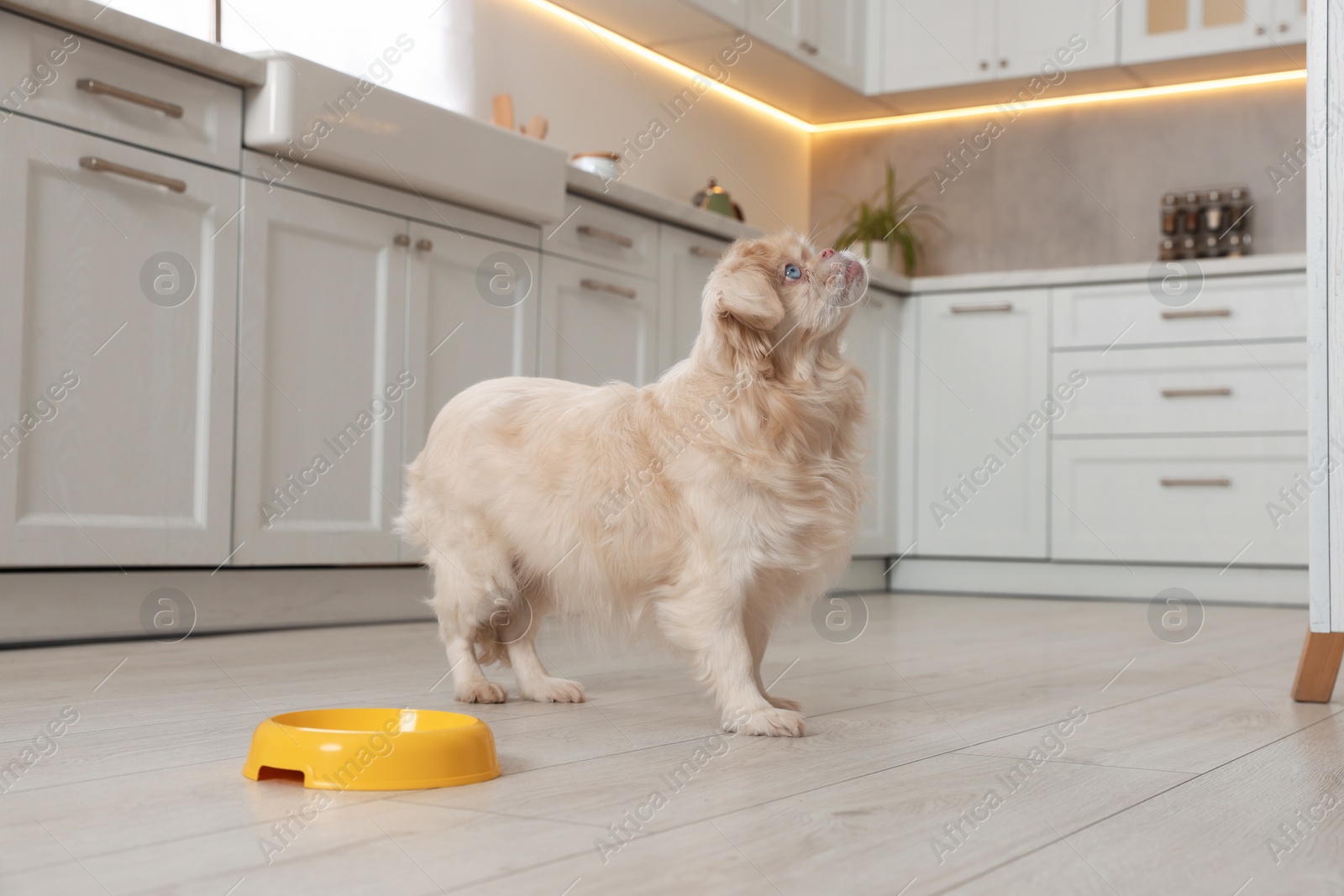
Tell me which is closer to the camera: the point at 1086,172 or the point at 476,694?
the point at 476,694

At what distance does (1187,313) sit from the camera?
445 centimetres

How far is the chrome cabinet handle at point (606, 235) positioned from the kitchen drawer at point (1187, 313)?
73.1 inches

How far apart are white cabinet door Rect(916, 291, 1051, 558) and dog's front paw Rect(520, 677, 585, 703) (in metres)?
3.11

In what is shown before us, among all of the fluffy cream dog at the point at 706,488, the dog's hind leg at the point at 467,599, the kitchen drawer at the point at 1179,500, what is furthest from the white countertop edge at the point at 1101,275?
the dog's hind leg at the point at 467,599

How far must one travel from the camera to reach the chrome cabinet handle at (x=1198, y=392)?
4.38 meters

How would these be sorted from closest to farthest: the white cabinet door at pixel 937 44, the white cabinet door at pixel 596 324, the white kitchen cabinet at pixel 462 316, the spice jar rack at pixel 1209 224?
the white kitchen cabinet at pixel 462 316
the white cabinet door at pixel 596 324
the spice jar rack at pixel 1209 224
the white cabinet door at pixel 937 44

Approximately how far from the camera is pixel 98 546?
242 cm

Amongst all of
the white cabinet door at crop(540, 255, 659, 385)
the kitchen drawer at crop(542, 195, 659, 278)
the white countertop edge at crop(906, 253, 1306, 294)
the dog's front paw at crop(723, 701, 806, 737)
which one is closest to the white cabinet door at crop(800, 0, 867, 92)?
the white countertop edge at crop(906, 253, 1306, 294)

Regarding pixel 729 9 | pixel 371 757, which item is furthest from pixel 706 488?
pixel 729 9

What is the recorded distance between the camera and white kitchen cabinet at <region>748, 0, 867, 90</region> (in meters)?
4.76

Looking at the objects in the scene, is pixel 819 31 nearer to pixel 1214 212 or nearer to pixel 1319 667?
pixel 1214 212

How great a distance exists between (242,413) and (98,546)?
1.39 ft

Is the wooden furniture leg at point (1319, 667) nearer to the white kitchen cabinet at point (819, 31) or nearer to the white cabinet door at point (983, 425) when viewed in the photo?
the white cabinet door at point (983, 425)

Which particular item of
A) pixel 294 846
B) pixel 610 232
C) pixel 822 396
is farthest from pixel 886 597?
pixel 294 846
